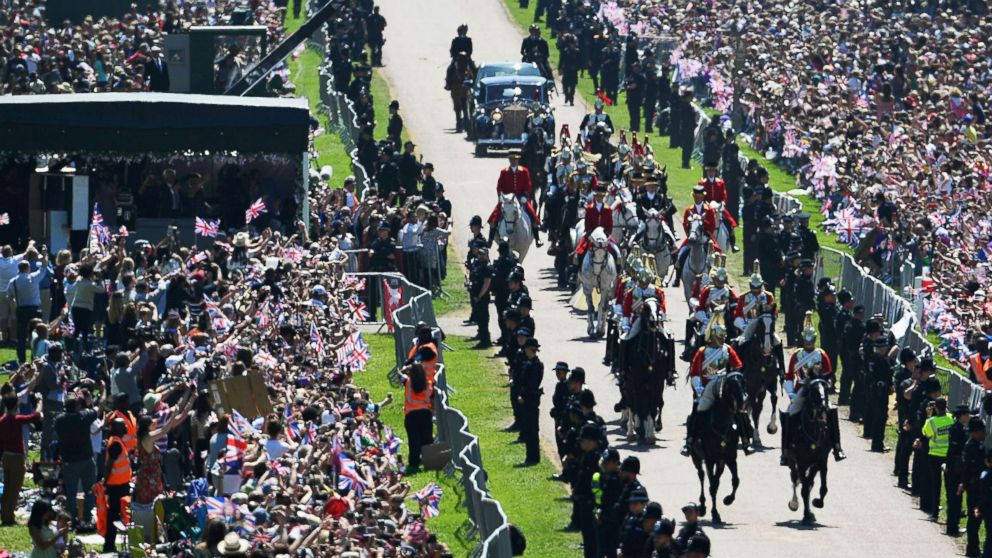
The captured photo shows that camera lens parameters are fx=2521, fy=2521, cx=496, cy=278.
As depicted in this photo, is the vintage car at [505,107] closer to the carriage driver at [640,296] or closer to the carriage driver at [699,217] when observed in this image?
the carriage driver at [699,217]

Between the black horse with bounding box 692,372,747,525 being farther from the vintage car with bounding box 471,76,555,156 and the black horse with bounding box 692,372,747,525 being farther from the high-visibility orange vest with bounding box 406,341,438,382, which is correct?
the vintage car with bounding box 471,76,555,156

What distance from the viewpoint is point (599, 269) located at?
123ft

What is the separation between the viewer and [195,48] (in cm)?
4284

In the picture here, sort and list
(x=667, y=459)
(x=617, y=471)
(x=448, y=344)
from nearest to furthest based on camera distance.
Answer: (x=617, y=471), (x=667, y=459), (x=448, y=344)

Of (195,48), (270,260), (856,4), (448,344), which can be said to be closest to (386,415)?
(270,260)

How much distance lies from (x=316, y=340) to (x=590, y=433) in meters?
4.99

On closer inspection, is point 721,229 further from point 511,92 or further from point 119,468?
point 119,468

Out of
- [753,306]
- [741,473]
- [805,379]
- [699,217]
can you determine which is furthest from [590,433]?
[699,217]

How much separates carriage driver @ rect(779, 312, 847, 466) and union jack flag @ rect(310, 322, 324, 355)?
5.34m

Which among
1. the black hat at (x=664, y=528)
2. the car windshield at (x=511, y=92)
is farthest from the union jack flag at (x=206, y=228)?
the car windshield at (x=511, y=92)

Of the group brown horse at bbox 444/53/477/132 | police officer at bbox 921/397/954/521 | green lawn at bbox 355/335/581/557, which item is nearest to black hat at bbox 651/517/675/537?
green lawn at bbox 355/335/581/557

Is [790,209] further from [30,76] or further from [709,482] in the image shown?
[709,482]

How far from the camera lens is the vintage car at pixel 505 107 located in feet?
175

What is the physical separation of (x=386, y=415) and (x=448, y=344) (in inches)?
209
